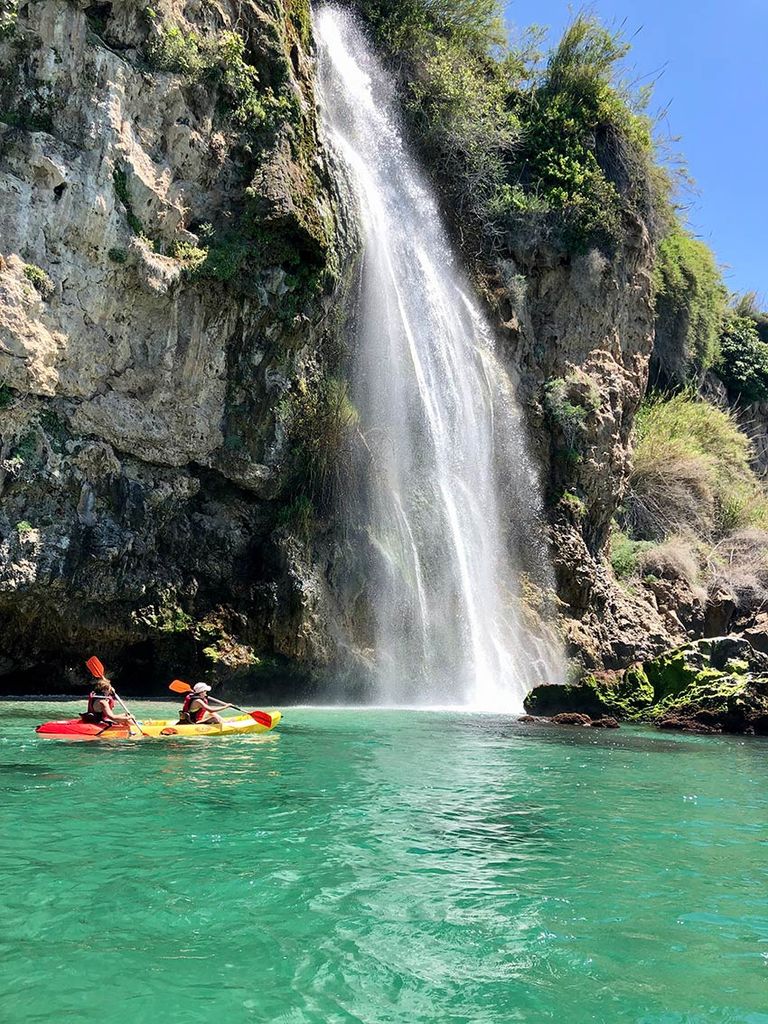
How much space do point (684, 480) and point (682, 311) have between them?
6.90 meters

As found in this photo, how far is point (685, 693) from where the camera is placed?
14.2 meters

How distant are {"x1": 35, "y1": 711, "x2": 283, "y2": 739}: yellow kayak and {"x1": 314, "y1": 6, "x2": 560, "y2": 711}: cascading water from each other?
19.8 feet

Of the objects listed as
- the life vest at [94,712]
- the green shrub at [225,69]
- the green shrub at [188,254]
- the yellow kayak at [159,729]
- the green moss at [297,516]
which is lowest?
the yellow kayak at [159,729]

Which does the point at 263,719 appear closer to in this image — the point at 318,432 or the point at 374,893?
the point at 374,893

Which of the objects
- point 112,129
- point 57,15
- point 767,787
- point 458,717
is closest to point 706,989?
point 767,787

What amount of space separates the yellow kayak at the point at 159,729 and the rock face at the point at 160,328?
13.9ft

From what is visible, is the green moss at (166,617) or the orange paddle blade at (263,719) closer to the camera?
the orange paddle blade at (263,719)

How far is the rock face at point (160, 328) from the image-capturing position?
1362 cm

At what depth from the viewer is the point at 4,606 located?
45.6ft

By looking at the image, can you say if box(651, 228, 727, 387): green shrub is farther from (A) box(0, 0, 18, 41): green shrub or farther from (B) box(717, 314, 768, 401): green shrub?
(A) box(0, 0, 18, 41): green shrub

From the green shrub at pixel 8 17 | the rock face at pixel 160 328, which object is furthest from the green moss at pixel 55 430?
the green shrub at pixel 8 17

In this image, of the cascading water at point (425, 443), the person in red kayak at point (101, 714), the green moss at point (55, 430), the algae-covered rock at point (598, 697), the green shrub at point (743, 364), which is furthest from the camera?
the green shrub at point (743, 364)

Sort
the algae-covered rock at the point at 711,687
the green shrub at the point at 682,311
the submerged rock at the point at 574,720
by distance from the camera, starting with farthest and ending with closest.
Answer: the green shrub at the point at 682,311 < the submerged rock at the point at 574,720 < the algae-covered rock at the point at 711,687

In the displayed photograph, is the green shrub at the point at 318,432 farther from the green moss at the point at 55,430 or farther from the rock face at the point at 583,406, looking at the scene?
the rock face at the point at 583,406
